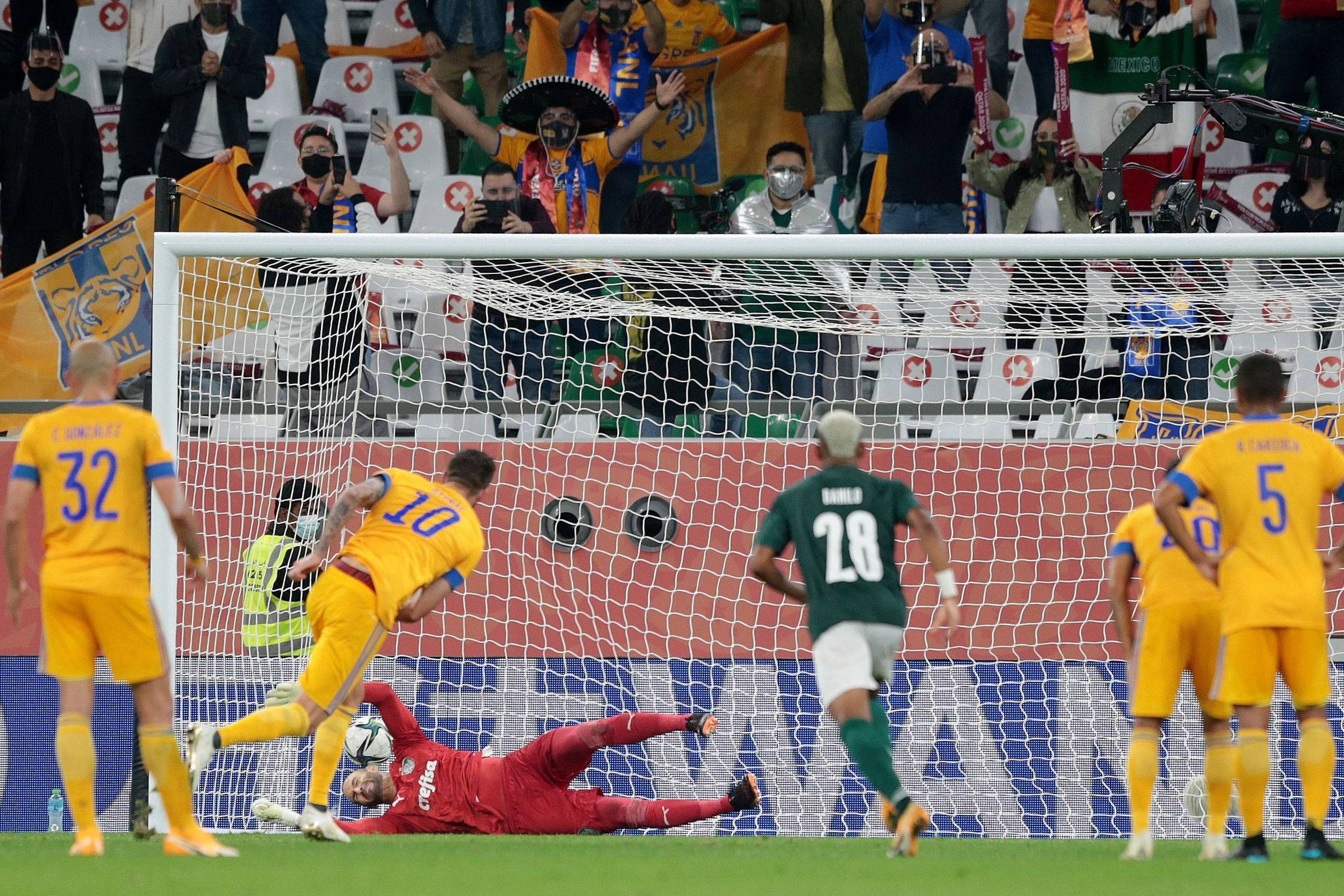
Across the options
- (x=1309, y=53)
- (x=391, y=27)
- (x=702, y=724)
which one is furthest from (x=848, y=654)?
(x=391, y=27)

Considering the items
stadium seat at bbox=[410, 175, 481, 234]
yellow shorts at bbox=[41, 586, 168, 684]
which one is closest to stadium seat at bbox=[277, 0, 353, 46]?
stadium seat at bbox=[410, 175, 481, 234]

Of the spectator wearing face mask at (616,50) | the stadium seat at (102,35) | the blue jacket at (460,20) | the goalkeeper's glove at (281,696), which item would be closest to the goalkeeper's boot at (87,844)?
the goalkeeper's glove at (281,696)

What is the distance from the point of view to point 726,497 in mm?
8859

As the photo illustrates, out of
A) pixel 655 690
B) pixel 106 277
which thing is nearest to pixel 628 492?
pixel 655 690

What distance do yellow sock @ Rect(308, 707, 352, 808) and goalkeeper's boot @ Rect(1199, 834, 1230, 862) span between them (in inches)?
132

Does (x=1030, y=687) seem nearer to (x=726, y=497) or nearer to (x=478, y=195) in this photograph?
(x=726, y=497)

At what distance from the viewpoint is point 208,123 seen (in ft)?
36.8

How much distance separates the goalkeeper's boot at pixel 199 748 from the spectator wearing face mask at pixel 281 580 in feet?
5.80

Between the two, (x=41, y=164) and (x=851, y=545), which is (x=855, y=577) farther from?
(x=41, y=164)

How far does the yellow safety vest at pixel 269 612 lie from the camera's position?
821cm

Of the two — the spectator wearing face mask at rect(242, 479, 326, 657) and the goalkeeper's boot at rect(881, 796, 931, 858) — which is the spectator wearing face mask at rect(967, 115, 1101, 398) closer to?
the spectator wearing face mask at rect(242, 479, 326, 657)

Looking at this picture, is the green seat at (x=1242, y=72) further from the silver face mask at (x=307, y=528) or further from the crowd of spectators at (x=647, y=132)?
the silver face mask at (x=307, y=528)

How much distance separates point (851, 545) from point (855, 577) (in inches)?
4.5

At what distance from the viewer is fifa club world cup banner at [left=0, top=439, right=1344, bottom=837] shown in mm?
8555
